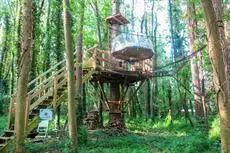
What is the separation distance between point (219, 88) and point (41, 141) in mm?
9047

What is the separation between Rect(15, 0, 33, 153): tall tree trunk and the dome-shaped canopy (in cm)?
805

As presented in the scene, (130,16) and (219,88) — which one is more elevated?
(130,16)

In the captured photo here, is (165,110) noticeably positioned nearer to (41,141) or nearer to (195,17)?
(195,17)

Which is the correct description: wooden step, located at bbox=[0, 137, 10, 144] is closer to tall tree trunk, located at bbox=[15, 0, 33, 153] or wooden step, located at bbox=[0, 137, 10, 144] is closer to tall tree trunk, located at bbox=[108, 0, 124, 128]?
tall tree trunk, located at bbox=[15, 0, 33, 153]

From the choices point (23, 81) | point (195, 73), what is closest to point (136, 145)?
point (23, 81)

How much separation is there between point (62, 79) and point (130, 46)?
4.22 m

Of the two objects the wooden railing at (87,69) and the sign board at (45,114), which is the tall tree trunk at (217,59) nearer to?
the sign board at (45,114)

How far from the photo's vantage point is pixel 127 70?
706 inches

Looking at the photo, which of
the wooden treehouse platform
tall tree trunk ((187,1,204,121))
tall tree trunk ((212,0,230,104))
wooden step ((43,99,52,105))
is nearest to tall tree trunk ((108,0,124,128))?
the wooden treehouse platform

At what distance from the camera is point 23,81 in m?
8.81

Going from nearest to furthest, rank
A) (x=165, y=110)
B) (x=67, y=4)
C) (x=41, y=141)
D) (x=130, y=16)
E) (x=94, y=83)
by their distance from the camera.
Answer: (x=67, y=4)
(x=41, y=141)
(x=94, y=83)
(x=165, y=110)
(x=130, y=16)

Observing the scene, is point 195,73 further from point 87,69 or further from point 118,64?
point 87,69

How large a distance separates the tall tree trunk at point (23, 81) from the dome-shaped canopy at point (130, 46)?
8046 millimetres

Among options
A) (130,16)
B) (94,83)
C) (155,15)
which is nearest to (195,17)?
(94,83)
